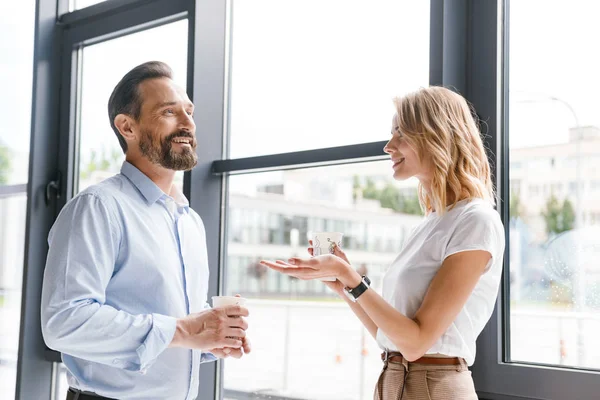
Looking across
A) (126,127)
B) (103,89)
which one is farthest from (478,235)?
(103,89)

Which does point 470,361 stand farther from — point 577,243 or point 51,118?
point 51,118

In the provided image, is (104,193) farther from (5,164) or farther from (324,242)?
(5,164)

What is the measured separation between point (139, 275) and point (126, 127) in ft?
1.54

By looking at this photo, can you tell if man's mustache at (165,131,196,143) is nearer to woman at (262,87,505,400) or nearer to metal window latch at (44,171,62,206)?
woman at (262,87,505,400)

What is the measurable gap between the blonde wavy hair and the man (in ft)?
1.98

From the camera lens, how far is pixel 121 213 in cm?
187

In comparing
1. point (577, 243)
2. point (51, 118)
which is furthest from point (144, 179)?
point (51, 118)

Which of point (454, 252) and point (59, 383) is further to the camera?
point (59, 383)

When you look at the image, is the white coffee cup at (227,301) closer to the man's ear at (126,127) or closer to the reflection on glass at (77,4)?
the man's ear at (126,127)

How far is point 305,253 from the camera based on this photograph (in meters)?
2.55

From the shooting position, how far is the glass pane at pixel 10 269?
3.43 m

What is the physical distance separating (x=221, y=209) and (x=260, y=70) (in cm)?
56

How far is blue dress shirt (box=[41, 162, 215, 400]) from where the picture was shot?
171 centimetres

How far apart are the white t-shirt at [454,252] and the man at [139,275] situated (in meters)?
0.41
